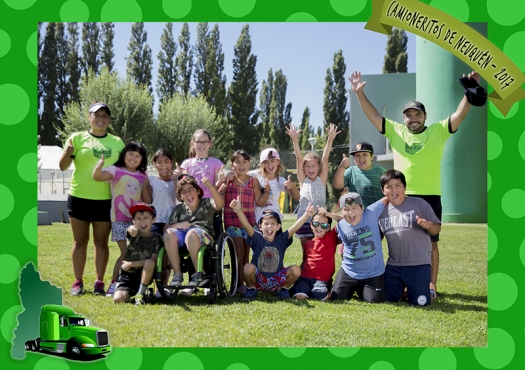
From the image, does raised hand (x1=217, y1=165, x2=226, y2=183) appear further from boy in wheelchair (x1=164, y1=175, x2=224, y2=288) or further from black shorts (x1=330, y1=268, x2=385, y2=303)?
black shorts (x1=330, y1=268, x2=385, y2=303)

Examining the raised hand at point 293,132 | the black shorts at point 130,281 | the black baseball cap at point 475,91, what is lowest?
the black shorts at point 130,281

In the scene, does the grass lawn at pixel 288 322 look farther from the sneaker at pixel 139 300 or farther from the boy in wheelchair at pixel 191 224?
the boy in wheelchair at pixel 191 224

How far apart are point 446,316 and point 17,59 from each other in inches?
153

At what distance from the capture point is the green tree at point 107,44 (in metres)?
19.9

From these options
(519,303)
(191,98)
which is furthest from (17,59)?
(191,98)

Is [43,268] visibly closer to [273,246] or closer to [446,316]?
[273,246]

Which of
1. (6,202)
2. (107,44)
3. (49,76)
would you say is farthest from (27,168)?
(107,44)

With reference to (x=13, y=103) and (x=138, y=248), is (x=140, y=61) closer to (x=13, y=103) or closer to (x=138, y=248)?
(x=138, y=248)

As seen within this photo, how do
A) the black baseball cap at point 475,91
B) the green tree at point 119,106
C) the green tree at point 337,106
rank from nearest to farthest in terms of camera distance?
the black baseball cap at point 475,91 → the green tree at point 119,106 → the green tree at point 337,106

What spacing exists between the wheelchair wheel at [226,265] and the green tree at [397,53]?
26.1m

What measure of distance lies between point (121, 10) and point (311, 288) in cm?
321

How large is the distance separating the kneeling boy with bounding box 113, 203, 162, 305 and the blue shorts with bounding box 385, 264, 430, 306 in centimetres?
225

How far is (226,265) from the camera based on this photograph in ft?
17.4

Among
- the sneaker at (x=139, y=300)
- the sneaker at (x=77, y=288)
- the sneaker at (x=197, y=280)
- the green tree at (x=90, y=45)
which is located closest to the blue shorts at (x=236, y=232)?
the sneaker at (x=197, y=280)
